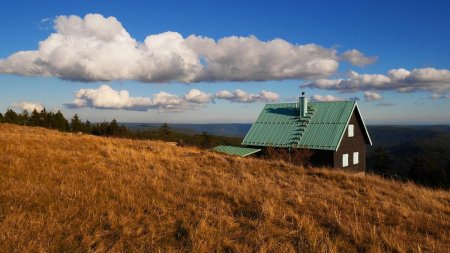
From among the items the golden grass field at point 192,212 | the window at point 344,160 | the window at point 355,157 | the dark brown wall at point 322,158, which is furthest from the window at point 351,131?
the golden grass field at point 192,212

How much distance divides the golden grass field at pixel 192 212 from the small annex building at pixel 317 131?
53.0 feet

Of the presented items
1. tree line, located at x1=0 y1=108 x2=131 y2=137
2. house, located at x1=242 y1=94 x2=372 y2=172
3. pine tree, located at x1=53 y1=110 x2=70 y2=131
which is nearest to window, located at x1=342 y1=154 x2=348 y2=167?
house, located at x1=242 y1=94 x2=372 y2=172

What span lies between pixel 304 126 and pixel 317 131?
128 centimetres

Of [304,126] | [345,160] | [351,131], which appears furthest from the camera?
[351,131]

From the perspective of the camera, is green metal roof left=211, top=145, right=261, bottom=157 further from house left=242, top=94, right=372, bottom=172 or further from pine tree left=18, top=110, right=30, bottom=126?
pine tree left=18, top=110, right=30, bottom=126

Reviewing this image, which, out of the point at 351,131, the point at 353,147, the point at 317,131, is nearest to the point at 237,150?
the point at 317,131

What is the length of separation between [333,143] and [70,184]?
74.3 ft

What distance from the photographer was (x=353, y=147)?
3161cm

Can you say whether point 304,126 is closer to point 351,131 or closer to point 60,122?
point 351,131

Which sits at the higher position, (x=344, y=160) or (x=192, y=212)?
(x=192, y=212)

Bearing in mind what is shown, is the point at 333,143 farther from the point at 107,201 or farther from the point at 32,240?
the point at 32,240

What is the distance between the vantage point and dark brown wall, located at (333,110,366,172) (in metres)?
28.8

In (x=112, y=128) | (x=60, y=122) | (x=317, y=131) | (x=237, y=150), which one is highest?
(x=60, y=122)

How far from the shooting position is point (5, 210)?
19.9 ft
